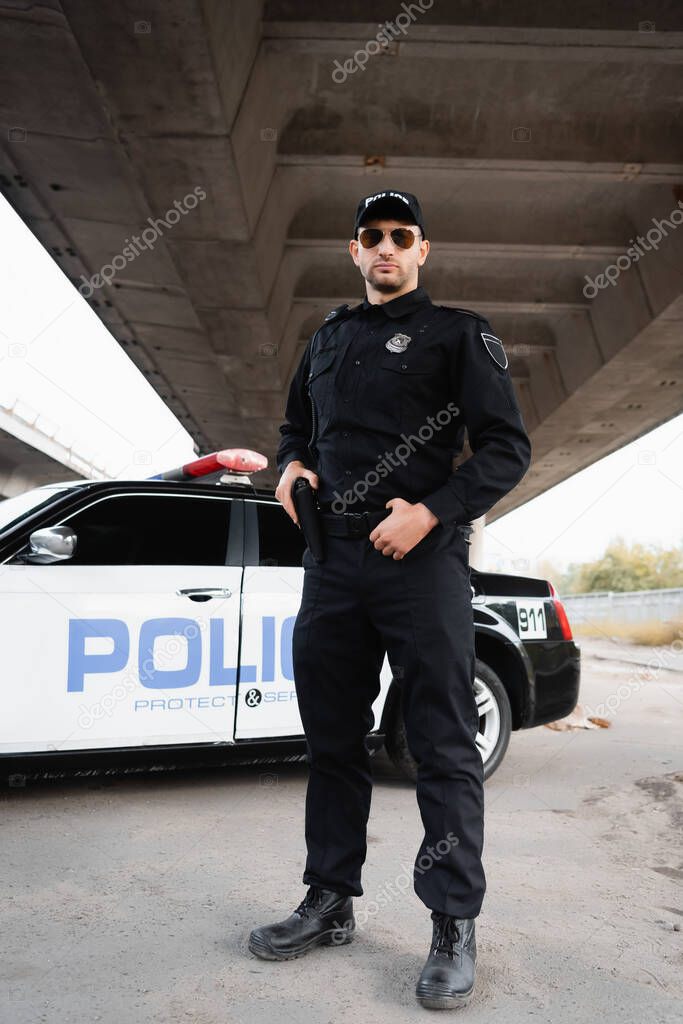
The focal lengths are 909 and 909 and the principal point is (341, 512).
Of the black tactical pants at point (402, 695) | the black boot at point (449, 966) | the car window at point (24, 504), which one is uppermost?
the car window at point (24, 504)

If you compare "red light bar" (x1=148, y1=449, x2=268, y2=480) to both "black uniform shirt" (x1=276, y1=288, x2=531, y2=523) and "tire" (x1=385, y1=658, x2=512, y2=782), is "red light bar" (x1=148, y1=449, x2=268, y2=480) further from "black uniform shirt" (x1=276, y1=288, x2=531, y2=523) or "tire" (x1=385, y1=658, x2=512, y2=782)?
"black uniform shirt" (x1=276, y1=288, x2=531, y2=523)

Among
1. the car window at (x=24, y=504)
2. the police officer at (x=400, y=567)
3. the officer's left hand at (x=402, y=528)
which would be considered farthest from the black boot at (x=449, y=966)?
the car window at (x=24, y=504)

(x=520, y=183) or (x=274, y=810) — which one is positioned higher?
(x=520, y=183)

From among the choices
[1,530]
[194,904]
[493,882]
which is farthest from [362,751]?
[1,530]

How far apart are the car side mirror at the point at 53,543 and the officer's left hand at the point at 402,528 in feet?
6.66

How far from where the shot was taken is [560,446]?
17.7 metres

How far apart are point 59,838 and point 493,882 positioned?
5.83ft

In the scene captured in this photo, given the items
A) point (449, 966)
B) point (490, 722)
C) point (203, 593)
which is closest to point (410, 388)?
point (449, 966)

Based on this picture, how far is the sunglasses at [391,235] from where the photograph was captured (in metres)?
2.63

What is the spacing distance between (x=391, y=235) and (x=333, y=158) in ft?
18.5

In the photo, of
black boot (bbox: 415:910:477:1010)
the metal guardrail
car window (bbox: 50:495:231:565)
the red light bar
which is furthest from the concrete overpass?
the metal guardrail

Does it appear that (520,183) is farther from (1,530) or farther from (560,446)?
(560,446)

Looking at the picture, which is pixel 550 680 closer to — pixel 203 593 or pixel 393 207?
pixel 203 593

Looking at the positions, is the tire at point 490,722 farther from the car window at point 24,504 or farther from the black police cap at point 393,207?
the black police cap at point 393,207
